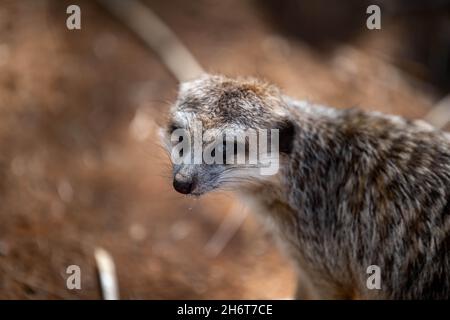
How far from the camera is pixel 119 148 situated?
237 inches

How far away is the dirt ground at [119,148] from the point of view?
5000mm

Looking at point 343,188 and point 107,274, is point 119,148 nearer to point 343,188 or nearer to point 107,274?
point 107,274

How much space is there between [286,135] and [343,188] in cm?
48

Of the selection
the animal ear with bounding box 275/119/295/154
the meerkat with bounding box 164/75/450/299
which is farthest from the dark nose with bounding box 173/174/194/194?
the animal ear with bounding box 275/119/295/154

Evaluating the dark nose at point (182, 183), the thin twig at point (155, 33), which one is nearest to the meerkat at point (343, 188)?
the dark nose at point (182, 183)

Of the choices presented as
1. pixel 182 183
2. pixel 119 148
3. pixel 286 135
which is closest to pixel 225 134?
pixel 182 183

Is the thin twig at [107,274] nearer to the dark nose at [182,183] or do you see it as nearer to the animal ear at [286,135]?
the dark nose at [182,183]

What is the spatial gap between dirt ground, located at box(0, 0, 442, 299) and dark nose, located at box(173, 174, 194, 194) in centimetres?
88

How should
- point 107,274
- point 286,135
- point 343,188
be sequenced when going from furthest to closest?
point 107,274, point 343,188, point 286,135

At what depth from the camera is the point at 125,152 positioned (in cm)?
600

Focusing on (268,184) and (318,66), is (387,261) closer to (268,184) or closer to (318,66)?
(268,184)
